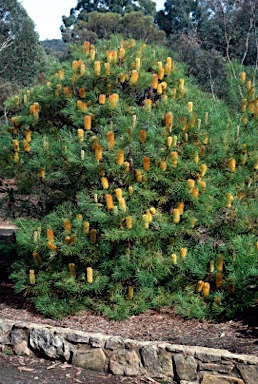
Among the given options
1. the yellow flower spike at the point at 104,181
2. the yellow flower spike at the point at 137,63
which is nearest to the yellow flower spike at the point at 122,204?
the yellow flower spike at the point at 104,181

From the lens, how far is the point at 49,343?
14.5 ft

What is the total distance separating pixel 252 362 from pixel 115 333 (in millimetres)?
1229

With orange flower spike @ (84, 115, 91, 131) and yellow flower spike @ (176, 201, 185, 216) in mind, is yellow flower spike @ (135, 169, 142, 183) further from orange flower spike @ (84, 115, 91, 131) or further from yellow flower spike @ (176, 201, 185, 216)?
orange flower spike @ (84, 115, 91, 131)

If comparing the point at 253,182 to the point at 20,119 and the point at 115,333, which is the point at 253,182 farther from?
the point at 20,119

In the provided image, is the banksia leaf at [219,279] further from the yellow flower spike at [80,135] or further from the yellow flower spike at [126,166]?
the yellow flower spike at [80,135]

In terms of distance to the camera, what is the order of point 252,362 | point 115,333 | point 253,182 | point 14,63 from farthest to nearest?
1. point 14,63
2. point 253,182
3. point 115,333
4. point 252,362

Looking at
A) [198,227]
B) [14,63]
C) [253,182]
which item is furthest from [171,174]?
[14,63]

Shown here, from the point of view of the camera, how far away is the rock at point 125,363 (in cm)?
410

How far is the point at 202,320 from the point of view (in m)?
4.77

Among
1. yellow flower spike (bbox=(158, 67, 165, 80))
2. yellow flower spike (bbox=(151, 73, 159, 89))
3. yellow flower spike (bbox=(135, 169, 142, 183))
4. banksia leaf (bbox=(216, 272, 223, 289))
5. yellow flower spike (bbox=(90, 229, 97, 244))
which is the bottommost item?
banksia leaf (bbox=(216, 272, 223, 289))

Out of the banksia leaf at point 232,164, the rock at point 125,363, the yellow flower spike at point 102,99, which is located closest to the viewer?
the rock at point 125,363

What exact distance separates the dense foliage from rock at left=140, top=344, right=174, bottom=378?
0.78m

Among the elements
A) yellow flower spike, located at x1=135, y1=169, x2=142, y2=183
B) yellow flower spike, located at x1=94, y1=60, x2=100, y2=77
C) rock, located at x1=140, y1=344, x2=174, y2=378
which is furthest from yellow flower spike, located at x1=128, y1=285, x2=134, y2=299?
yellow flower spike, located at x1=94, y1=60, x2=100, y2=77

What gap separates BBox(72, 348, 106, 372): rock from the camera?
13.8ft
